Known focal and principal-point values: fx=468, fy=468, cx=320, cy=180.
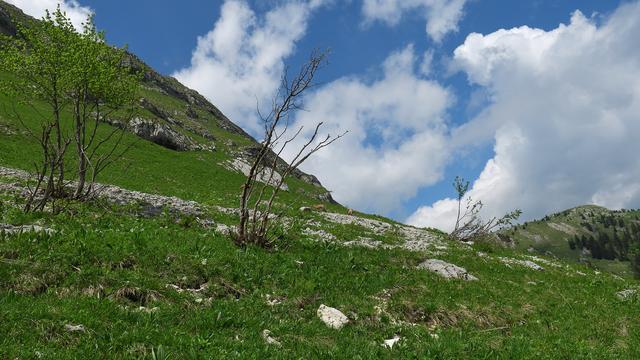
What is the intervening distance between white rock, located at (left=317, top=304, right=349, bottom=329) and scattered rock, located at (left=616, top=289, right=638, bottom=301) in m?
16.6

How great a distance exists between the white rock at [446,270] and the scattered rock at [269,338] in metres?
11.7

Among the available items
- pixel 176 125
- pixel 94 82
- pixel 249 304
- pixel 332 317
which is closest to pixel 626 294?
pixel 332 317

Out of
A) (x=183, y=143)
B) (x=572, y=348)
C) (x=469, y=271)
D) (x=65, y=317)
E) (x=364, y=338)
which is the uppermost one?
(x=183, y=143)

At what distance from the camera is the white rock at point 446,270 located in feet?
69.7

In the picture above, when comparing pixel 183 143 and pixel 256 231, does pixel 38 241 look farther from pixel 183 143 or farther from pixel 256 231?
pixel 183 143

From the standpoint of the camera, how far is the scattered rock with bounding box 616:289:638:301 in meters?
22.8

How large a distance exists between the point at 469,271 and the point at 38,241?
18.7m

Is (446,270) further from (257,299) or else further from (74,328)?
(74,328)

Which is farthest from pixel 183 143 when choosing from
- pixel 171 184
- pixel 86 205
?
pixel 86 205

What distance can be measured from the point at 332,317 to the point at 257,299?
7.70 feet

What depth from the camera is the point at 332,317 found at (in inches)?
526

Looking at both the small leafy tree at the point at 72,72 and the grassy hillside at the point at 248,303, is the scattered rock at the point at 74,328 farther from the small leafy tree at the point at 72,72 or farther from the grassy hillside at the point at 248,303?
the small leafy tree at the point at 72,72

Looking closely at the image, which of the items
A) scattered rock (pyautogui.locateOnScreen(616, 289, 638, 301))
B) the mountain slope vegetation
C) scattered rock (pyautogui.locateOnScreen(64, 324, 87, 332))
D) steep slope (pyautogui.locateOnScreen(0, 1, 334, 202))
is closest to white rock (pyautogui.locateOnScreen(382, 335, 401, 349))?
the mountain slope vegetation

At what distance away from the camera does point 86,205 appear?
916 inches
